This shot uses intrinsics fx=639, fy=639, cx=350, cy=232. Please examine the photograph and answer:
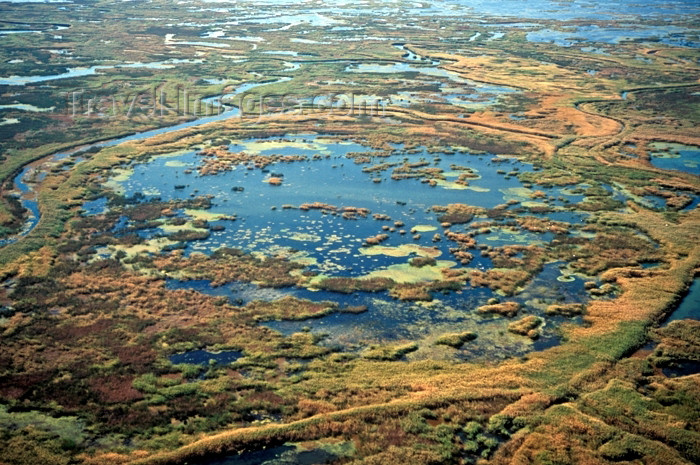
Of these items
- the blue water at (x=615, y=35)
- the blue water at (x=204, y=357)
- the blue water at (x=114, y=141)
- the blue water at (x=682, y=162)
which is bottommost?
the blue water at (x=204, y=357)

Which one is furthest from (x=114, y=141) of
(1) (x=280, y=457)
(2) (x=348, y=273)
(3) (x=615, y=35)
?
(3) (x=615, y=35)

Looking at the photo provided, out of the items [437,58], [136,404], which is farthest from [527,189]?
[437,58]

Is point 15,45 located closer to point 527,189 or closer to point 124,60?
point 124,60

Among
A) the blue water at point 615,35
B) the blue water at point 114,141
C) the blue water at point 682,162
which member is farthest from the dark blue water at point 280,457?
the blue water at point 615,35

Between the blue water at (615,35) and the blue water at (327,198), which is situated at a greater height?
the blue water at (615,35)

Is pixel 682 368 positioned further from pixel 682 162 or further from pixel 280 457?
pixel 682 162

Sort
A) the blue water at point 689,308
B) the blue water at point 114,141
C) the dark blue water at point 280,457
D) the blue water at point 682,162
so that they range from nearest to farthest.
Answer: the dark blue water at point 280,457 → the blue water at point 689,308 → the blue water at point 114,141 → the blue water at point 682,162

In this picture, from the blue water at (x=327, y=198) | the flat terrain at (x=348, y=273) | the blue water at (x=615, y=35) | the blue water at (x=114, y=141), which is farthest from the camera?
the blue water at (x=615, y=35)

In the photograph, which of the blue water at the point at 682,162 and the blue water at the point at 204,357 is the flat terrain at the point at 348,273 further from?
the blue water at the point at 682,162

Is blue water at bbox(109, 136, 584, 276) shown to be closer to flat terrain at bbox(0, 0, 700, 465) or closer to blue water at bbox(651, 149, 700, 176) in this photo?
flat terrain at bbox(0, 0, 700, 465)

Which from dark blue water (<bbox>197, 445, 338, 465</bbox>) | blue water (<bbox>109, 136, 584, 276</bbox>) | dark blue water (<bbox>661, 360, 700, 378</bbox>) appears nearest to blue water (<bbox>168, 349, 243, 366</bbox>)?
dark blue water (<bbox>197, 445, 338, 465</bbox>)

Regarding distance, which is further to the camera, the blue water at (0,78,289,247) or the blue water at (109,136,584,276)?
the blue water at (0,78,289,247)
